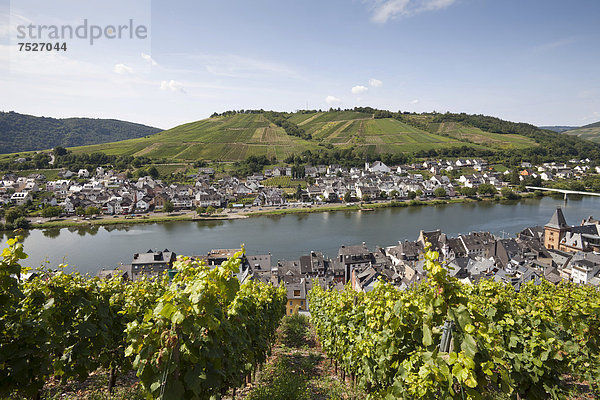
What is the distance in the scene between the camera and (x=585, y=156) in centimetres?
12475

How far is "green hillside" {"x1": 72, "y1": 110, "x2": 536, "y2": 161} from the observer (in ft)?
389

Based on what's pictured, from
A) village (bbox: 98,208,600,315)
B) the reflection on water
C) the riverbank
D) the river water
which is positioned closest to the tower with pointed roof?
village (bbox: 98,208,600,315)

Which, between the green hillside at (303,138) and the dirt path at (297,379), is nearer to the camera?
the dirt path at (297,379)

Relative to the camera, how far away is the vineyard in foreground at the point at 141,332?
3273mm

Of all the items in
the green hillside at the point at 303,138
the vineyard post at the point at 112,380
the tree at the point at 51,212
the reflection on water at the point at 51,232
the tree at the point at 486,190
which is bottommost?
the reflection on water at the point at 51,232

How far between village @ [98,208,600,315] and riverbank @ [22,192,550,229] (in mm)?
25498

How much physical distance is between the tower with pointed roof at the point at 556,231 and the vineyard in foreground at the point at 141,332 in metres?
43.9

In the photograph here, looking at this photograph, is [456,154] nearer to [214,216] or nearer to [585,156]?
[585,156]

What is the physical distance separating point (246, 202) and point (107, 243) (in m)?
31.3

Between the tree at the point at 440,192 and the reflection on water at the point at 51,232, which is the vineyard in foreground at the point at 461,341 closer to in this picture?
the reflection on water at the point at 51,232

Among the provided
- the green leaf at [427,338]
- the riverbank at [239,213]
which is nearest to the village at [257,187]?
the riverbank at [239,213]

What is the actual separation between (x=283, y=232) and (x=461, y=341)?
45.5m

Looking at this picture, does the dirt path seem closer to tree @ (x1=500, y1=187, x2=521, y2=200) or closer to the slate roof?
the slate roof

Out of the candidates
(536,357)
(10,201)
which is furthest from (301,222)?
(10,201)
